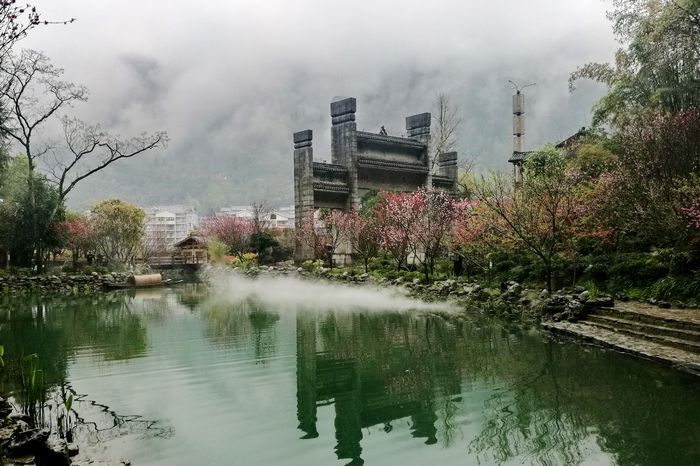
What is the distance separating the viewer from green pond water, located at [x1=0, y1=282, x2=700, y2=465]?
18.4 ft

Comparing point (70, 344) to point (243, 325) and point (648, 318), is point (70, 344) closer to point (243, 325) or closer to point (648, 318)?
point (243, 325)

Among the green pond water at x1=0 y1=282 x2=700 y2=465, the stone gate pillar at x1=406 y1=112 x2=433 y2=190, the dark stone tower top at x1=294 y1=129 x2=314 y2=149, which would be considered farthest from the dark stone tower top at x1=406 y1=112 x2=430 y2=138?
the green pond water at x1=0 y1=282 x2=700 y2=465

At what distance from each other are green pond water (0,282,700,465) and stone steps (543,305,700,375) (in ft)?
1.01

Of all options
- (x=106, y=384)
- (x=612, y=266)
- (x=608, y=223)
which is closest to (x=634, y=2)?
(x=608, y=223)

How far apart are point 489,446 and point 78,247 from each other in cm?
3475

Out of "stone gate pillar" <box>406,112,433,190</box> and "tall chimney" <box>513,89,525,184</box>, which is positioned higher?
"tall chimney" <box>513,89,525,184</box>

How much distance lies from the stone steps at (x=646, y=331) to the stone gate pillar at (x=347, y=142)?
1654cm

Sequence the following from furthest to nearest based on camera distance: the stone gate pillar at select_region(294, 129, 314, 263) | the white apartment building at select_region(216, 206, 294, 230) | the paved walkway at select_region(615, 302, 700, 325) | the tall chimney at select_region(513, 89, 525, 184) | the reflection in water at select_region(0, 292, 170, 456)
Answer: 1. the white apartment building at select_region(216, 206, 294, 230)
2. the tall chimney at select_region(513, 89, 525, 184)
3. the stone gate pillar at select_region(294, 129, 314, 263)
4. the paved walkway at select_region(615, 302, 700, 325)
5. the reflection in water at select_region(0, 292, 170, 456)

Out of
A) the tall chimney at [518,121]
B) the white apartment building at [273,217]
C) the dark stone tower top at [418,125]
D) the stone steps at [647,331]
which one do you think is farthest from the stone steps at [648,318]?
the tall chimney at [518,121]

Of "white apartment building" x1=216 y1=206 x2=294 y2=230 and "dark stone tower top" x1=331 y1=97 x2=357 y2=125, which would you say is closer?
"dark stone tower top" x1=331 y1=97 x2=357 y2=125

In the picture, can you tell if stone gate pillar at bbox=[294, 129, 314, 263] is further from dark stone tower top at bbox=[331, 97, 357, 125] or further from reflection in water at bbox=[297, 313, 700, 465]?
reflection in water at bbox=[297, 313, 700, 465]

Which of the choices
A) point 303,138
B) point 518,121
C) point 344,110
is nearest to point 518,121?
point 518,121

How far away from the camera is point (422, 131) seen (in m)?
30.9

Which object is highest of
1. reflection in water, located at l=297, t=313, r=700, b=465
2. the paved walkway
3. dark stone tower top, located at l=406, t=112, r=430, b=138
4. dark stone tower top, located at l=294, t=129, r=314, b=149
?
dark stone tower top, located at l=406, t=112, r=430, b=138
